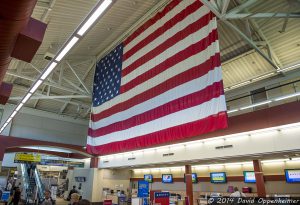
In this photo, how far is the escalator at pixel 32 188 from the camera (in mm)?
15652

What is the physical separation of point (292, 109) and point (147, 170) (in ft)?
38.9

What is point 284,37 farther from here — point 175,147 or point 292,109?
point 175,147

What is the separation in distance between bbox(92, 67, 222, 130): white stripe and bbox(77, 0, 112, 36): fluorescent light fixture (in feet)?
16.7

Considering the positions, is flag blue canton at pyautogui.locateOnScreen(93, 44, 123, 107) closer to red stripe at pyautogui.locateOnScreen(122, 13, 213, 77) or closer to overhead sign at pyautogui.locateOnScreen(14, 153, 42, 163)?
red stripe at pyautogui.locateOnScreen(122, 13, 213, 77)

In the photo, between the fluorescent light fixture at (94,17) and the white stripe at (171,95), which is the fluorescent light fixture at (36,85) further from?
the white stripe at (171,95)

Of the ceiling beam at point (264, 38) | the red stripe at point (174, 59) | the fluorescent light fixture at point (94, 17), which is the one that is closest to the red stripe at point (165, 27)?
the red stripe at point (174, 59)

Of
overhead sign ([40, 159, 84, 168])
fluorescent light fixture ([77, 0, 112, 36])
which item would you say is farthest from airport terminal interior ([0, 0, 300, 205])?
overhead sign ([40, 159, 84, 168])

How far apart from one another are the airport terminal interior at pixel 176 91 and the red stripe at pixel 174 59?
5cm

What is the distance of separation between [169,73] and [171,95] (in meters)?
1.04

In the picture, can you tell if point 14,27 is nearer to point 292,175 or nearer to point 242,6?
point 242,6

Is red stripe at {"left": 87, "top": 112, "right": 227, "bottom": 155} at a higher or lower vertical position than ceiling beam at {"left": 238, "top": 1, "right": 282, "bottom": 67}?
lower

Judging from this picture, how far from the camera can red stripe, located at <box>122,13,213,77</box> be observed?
9547 mm

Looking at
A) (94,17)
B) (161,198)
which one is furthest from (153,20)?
(161,198)

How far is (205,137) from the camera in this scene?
9.26 metres
